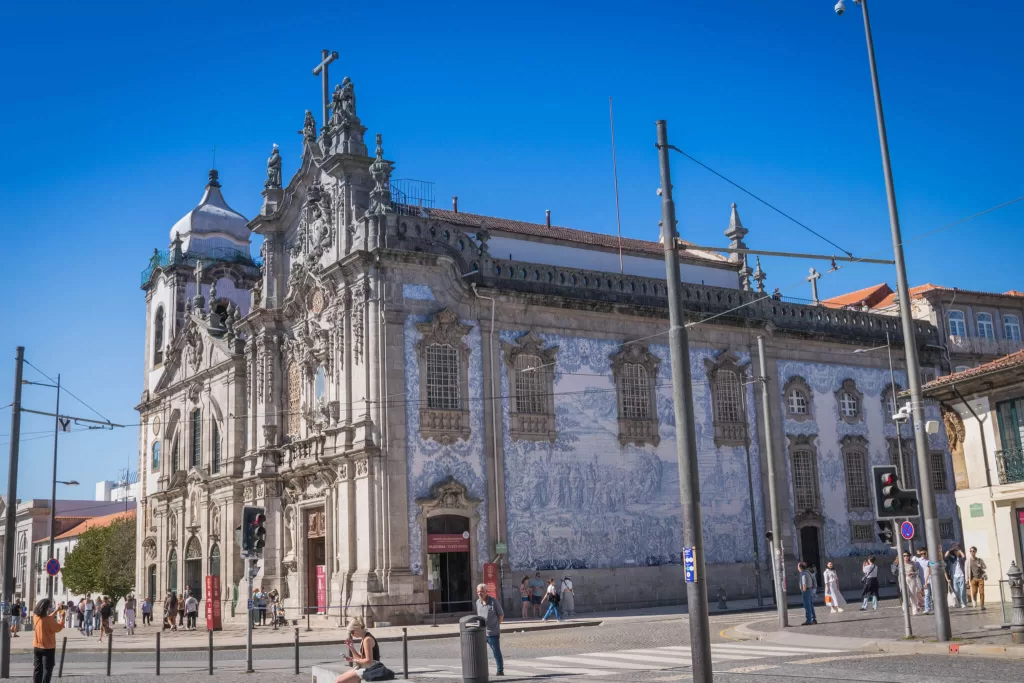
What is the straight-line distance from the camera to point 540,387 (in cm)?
3822

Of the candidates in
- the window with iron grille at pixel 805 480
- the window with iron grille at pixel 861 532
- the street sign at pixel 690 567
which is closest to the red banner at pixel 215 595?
the window with iron grille at pixel 805 480

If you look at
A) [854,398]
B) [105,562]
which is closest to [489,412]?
[854,398]

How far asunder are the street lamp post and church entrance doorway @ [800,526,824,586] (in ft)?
76.2

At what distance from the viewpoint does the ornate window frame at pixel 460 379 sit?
3556 cm

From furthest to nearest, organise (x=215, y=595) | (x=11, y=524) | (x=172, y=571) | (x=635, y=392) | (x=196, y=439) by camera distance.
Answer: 1. (x=172, y=571)
2. (x=196, y=439)
3. (x=635, y=392)
4. (x=215, y=595)
5. (x=11, y=524)

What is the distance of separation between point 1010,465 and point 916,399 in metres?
9.34

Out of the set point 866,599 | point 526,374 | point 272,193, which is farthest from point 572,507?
point 272,193

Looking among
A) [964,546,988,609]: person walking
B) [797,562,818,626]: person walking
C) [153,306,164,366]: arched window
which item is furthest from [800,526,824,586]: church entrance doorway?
[153,306,164,366]: arched window

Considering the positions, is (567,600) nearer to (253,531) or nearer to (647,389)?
(647,389)

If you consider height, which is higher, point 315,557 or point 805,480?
point 805,480

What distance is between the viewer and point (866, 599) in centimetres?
2970

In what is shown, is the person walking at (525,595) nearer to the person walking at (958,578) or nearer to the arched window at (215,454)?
the person walking at (958,578)

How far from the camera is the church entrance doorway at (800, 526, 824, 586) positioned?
141ft

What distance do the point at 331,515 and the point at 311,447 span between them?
114 inches
